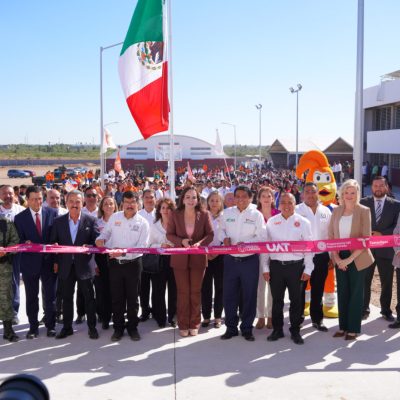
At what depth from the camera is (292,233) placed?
17.2ft

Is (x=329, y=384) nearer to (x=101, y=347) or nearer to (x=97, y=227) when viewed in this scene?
(x=101, y=347)

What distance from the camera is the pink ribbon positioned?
5184 mm

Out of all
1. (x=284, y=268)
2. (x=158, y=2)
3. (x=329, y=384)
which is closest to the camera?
(x=329, y=384)

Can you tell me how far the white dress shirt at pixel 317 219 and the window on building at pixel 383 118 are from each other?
1147 inches

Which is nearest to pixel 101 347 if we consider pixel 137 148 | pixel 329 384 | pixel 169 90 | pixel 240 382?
pixel 240 382

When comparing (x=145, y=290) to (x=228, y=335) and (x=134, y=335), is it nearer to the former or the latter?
(x=134, y=335)

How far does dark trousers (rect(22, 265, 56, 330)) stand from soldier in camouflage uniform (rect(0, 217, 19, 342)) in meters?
0.19

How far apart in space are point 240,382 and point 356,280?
6.14ft

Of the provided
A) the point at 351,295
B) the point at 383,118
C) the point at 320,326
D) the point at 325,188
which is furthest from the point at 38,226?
the point at 383,118

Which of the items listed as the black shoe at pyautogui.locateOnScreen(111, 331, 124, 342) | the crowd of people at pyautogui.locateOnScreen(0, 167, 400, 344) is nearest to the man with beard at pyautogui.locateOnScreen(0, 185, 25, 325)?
the crowd of people at pyautogui.locateOnScreen(0, 167, 400, 344)

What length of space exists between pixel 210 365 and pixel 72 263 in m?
2.02

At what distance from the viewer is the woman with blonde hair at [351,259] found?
525cm

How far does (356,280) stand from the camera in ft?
17.3

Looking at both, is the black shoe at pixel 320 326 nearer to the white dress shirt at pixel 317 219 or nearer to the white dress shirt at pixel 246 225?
the white dress shirt at pixel 317 219
